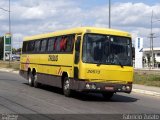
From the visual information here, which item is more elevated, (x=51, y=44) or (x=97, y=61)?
(x=51, y=44)

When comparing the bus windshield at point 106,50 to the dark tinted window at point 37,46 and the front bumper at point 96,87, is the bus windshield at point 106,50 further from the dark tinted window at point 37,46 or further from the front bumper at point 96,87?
the dark tinted window at point 37,46

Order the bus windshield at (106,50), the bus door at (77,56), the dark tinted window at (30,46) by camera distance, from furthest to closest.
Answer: the dark tinted window at (30,46) < the bus door at (77,56) < the bus windshield at (106,50)

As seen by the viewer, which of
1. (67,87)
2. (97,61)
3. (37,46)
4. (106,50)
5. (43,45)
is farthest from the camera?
(37,46)

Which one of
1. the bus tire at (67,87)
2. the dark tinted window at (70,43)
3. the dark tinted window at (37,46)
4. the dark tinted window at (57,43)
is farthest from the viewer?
the dark tinted window at (37,46)

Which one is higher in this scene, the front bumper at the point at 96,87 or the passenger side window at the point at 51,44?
the passenger side window at the point at 51,44

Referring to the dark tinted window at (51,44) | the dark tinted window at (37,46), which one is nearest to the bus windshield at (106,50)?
the dark tinted window at (51,44)

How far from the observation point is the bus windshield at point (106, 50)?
19.1 meters

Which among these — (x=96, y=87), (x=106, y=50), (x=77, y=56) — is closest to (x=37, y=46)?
(x=77, y=56)

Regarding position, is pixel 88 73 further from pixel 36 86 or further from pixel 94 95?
pixel 36 86

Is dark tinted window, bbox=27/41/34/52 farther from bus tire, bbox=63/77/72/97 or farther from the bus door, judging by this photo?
the bus door

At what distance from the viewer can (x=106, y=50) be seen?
1923cm

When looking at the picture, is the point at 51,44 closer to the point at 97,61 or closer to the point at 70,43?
the point at 70,43

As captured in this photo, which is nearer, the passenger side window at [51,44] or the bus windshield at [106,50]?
the bus windshield at [106,50]

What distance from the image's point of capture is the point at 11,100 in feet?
59.4
